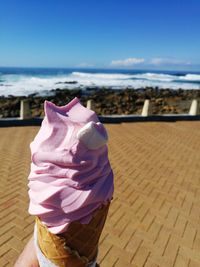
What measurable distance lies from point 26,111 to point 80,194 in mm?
9171

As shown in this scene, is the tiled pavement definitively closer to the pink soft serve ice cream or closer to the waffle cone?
the waffle cone

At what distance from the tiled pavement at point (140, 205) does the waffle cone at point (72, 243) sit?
1.51 metres

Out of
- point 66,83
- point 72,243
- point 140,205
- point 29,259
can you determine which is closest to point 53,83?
point 66,83

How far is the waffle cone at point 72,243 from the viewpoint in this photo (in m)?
1.76

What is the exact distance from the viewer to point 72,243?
1778 mm

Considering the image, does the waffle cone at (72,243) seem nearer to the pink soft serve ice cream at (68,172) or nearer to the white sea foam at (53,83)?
the pink soft serve ice cream at (68,172)

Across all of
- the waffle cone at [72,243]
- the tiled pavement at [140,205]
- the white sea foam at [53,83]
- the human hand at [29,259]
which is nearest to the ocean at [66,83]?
the white sea foam at [53,83]

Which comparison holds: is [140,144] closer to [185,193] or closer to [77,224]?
[185,193]

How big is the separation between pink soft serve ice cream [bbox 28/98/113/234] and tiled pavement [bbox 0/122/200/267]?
1.70m

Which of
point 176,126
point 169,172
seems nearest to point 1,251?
point 169,172

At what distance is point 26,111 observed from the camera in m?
10.4

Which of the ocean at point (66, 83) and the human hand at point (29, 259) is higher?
the human hand at point (29, 259)

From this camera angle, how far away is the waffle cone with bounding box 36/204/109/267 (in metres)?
1.76

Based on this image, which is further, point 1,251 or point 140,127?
point 140,127
